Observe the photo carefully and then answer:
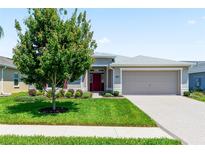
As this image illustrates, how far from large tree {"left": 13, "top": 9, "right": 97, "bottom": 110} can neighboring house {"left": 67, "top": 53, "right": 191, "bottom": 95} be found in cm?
974

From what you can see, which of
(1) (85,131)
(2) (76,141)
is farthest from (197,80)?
(2) (76,141)

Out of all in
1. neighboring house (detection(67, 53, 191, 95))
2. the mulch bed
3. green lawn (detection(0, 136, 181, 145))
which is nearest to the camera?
green lawn (detection(0, 136, 181, 145))

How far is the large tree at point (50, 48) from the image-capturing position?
10930 mm

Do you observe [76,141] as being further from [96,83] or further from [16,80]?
[16,80]

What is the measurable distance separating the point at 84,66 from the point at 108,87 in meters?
12.6

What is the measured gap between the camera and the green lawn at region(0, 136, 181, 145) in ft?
23.0

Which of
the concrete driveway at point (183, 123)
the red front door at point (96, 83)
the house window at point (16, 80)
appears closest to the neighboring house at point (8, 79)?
the house window at point (16, 80)

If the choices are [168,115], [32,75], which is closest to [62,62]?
[32,75]

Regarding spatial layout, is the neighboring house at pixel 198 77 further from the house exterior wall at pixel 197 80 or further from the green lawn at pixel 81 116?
the green lawn at pixel 81 116

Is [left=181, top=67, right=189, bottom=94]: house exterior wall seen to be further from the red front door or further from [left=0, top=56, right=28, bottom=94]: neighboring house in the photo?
[left=0, top=56, right=28, bottom=94]: neighboring house

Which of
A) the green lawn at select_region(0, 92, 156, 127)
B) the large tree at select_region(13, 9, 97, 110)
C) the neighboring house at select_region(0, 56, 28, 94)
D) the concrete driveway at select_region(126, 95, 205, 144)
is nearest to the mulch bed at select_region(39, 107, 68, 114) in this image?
the green lawn at select_region(0, 92, 156, 127)

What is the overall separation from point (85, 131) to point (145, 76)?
48.6ft

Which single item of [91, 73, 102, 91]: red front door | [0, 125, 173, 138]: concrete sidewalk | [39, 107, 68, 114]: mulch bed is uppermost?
[91, 73, 102, 91]: red front door

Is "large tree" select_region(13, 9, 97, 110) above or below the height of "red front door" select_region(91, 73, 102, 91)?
above
